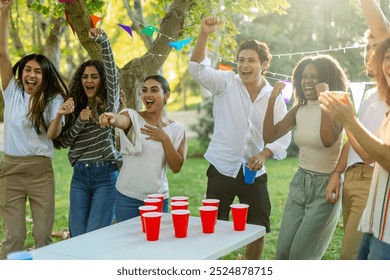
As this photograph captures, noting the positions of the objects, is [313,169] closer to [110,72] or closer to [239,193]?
[239,193]

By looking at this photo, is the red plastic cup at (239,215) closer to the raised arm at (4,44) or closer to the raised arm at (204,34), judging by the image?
the raised arm at (204,34)

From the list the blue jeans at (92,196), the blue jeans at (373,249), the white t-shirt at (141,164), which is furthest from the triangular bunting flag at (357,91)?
the blue jeans at (92,196)

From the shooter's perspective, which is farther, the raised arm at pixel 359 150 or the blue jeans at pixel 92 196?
the blue jeans at pixel 92 196

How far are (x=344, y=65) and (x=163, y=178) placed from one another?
9.58 m

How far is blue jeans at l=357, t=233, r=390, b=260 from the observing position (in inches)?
85.0

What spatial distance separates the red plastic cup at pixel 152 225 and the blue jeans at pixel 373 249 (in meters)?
0.94

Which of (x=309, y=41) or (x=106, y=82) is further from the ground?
(x=309, y=41)

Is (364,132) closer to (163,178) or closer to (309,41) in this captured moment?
(163,178)

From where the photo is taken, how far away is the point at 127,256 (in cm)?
229

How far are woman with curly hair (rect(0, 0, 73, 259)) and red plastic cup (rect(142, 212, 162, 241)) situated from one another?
1162 millimetres

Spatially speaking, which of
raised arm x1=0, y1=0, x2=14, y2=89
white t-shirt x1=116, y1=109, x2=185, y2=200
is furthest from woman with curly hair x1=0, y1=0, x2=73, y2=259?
white t-shirt x1=116, y1=109, x2=185, y2=200

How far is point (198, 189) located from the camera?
8.20 metres

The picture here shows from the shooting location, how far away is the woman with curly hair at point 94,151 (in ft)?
11.2
